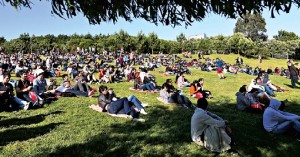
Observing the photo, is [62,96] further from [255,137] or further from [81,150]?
[255,137]

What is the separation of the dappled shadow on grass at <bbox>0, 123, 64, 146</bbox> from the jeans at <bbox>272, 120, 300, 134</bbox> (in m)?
6.33

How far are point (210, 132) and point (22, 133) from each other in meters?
4.89

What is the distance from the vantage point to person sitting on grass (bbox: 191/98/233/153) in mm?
7426

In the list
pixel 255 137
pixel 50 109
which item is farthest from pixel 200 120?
pixel 50 109

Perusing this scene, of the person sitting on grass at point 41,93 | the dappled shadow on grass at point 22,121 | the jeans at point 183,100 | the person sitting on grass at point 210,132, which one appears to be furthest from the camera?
the jeans at point 183,100

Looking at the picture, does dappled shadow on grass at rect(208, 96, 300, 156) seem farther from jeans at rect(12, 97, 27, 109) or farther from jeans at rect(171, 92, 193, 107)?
jeans at rect(12, 97, 27, 109)

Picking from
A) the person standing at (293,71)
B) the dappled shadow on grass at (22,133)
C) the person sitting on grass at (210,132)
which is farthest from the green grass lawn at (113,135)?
the person standing at (293,71)

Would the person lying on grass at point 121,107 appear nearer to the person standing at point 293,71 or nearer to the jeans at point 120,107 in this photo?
Result: the jeans at point 120,107

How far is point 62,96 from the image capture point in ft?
46.7

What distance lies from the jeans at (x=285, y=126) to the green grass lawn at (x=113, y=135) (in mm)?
238

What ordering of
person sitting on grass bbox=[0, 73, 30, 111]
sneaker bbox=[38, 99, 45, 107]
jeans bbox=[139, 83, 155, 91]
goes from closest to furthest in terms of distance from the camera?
person sitting on grass bbox=[0, 73, 30, 111] → sneaker bbox=[38, 99, 45, 107] → jeans bbox=[139, 83, 155, 91]

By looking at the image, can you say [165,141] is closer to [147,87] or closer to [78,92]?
[78,92]

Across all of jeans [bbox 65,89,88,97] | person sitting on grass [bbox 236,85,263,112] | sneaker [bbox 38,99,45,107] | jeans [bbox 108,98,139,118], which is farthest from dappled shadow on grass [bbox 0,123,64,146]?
person sitting on grass [bbox 236,85,263,112]

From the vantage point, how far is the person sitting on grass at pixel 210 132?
7.43m
